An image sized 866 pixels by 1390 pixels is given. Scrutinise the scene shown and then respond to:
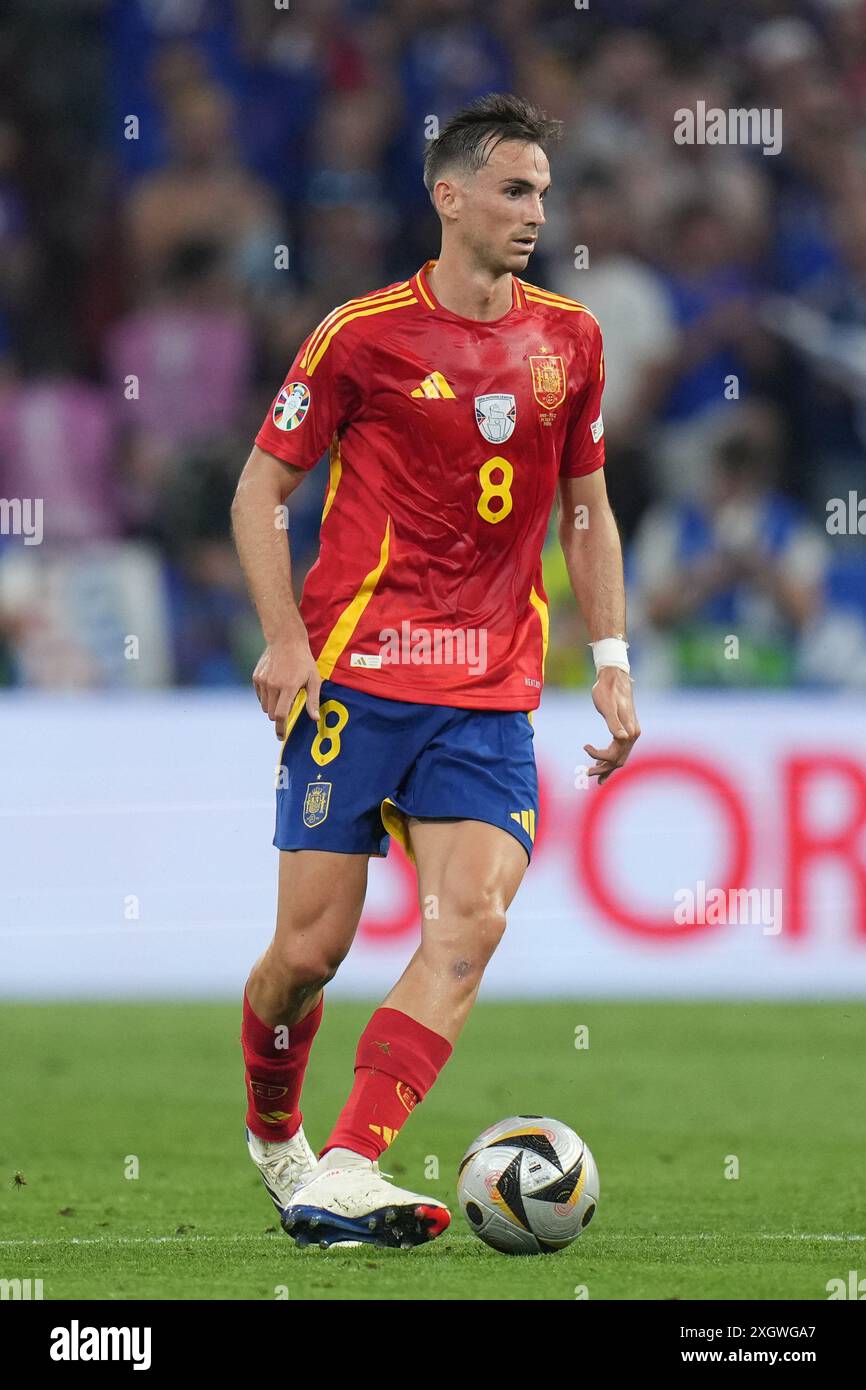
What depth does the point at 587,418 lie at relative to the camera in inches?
217

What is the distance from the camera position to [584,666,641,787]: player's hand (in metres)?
5.30

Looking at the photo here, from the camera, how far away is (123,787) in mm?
10164

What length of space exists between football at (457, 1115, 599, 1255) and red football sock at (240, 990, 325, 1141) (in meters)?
0.60

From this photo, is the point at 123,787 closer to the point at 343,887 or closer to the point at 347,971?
the point at 347,971

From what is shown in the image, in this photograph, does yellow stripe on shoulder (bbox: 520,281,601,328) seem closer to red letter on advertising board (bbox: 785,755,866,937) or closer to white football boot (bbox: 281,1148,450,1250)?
white football boot (bbox: 281,1148,450,1250)

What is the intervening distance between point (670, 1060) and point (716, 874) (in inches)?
51.1

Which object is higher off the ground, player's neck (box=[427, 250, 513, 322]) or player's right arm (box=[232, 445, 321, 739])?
player's neck (box=[427, 250, 513, 322])

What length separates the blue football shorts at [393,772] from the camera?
520cm

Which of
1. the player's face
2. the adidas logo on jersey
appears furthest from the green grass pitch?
the player's face

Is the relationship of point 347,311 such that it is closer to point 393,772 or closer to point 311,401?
point 311,401

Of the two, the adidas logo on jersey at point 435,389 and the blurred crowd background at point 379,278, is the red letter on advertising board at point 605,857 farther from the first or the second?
the adidas logo on jersey at point 435,389

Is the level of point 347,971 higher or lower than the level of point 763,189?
lower

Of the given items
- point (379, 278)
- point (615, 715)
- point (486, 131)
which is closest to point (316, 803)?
point (615, 715)

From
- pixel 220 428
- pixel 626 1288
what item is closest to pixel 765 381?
pixel 220 428
